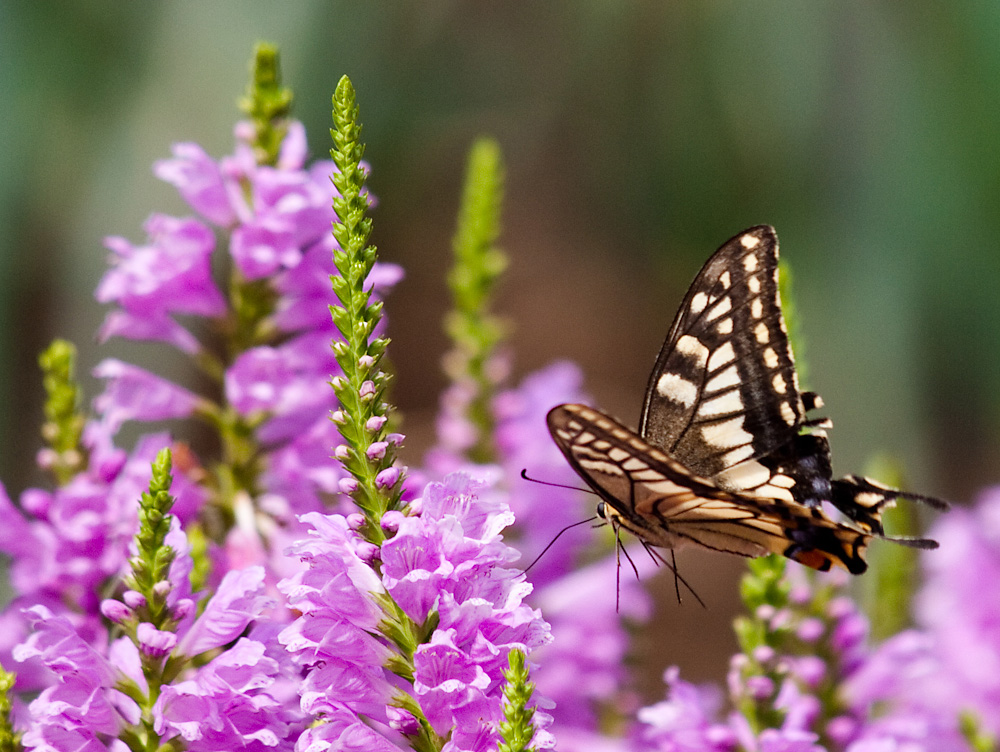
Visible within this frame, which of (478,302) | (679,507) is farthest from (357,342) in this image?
(478,302)

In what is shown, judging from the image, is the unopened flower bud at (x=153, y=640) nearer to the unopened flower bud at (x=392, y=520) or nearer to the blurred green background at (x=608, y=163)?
the unopened flower bud at (x=392, y=520)

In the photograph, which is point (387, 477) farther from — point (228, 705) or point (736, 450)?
point (736, 450)

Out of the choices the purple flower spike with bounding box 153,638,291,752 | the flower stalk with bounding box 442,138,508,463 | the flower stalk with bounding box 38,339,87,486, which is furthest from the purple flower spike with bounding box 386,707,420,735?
the flower stalk with bounding box 442,138,508,463

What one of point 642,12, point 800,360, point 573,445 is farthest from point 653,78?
point 573,445

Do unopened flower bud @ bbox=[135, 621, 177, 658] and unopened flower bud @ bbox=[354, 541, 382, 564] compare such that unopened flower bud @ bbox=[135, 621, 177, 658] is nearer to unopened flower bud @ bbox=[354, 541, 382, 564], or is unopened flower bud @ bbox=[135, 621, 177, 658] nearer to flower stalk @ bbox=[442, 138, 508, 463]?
unopened flower bud @ bbox=[354, 541, 382, 564]

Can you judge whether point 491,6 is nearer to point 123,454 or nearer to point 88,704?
point 123,454

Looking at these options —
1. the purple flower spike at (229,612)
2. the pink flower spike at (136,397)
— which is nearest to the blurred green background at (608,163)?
the pink flower spike at (136,397)
